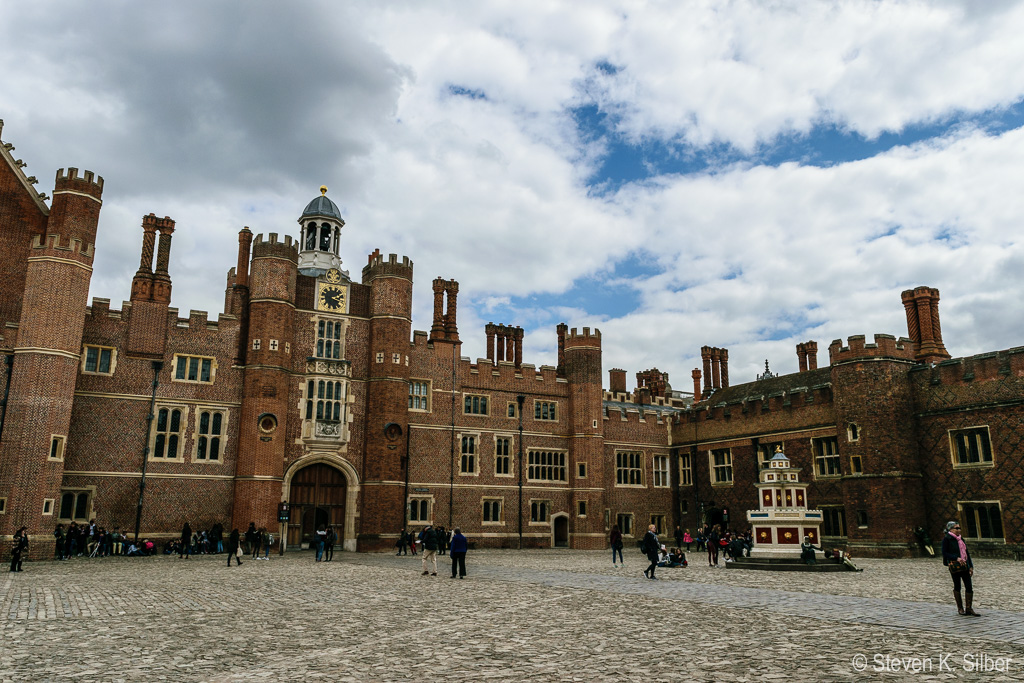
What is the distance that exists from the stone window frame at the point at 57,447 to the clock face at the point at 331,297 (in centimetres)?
1226

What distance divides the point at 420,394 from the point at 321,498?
707cm

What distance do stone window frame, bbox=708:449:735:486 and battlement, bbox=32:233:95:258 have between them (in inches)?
1304

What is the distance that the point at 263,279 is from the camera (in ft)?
109

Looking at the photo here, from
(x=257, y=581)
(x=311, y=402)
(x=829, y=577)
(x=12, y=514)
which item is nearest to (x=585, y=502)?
(x=311, y=402)

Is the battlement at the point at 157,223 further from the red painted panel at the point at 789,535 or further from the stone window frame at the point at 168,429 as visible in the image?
the red painted panel at the point at 789,535

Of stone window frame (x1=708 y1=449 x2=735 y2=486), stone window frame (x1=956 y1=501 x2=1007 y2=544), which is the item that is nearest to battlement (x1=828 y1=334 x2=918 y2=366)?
stone window frame (x1=956 y1=501 x2=1007 y2=544)

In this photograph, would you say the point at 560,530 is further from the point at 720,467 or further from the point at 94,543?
the point at 94,543

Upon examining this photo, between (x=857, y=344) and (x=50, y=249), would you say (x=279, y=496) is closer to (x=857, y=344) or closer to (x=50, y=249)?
(x=50, y=249)

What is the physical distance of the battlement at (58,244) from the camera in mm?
27672

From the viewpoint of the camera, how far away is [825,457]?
114 feet

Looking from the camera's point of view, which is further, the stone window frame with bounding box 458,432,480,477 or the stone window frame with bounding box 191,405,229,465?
the stone window frame with bounding box 458,432,480,477

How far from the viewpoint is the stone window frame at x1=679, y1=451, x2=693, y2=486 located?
43.1 meters

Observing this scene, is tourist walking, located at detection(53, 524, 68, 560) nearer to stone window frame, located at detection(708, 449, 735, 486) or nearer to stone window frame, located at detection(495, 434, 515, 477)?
stone window frame, located at detection(495, 434, 515, 477)

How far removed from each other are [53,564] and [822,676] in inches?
985
